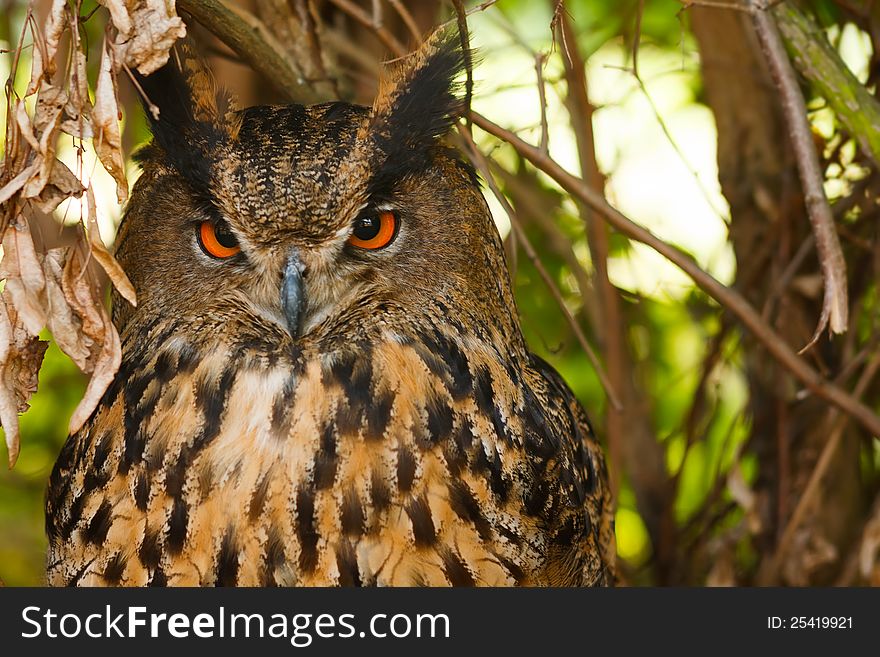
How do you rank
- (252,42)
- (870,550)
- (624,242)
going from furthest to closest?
(624,242), (870,550), (252,42)

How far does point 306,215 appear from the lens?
5.30ft

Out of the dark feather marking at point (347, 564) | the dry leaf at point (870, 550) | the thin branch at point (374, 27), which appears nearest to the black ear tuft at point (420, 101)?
the thin branch at point (374, 27)

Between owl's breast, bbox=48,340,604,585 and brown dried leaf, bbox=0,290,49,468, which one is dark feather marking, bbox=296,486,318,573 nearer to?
owl's breast, bbox=48,340,604,585

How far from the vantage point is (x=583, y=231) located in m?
2.79

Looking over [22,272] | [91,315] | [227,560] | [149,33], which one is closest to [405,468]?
[227,560]

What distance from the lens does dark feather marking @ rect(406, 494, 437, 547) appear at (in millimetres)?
1688

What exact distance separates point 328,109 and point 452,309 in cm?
38

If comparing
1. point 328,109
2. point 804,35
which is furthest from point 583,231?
point 328,109

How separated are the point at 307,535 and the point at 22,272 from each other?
56 cm

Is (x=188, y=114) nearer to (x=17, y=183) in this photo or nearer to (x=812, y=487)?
(x=17, y=183)

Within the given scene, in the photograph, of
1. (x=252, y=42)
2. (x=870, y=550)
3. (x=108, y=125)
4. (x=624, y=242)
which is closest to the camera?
(x=108, y=125)

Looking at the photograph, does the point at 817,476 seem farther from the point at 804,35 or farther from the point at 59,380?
the point at 59,380

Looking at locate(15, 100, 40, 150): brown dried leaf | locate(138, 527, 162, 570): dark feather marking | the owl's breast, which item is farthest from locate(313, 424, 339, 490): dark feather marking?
locate(15, 100, 40, 150): brown dried leaf

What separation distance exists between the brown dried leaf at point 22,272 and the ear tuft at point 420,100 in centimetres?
54
